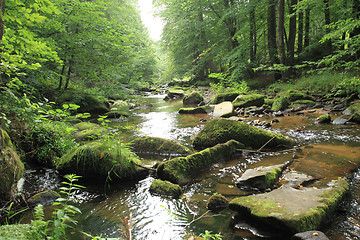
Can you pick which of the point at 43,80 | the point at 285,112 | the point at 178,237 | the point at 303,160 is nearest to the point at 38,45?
the point at 178,237

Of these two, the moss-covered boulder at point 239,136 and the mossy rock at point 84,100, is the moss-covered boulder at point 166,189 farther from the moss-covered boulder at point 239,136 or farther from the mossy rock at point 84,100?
the mossy rock at point 84,100

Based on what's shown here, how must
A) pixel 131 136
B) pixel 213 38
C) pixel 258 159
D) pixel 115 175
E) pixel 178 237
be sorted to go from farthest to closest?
pixel 213 38, pixel 131 136, pixel 258 159, pixel 115 175, pixel 178 237

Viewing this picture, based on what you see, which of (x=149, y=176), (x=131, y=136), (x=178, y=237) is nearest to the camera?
(x=178, y=237)

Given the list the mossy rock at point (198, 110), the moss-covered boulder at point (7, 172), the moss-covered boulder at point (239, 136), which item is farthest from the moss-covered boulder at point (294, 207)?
the mossy rock at point (198, 110)

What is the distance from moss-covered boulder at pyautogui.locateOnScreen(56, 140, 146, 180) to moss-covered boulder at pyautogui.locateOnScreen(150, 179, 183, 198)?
0.65 meters

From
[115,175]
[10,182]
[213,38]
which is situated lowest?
[115,175]

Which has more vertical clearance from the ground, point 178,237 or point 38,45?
→ point 38,45

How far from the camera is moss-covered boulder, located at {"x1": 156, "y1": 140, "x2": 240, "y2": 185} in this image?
365cm

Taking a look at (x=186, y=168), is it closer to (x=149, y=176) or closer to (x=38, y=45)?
(x=149, y=176)

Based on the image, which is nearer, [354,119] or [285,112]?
[354,119]

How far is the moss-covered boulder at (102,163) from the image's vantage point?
374cm

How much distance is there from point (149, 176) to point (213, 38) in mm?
20537

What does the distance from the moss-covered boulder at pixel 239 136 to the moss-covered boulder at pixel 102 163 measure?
2185 mm

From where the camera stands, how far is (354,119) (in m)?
6.12
